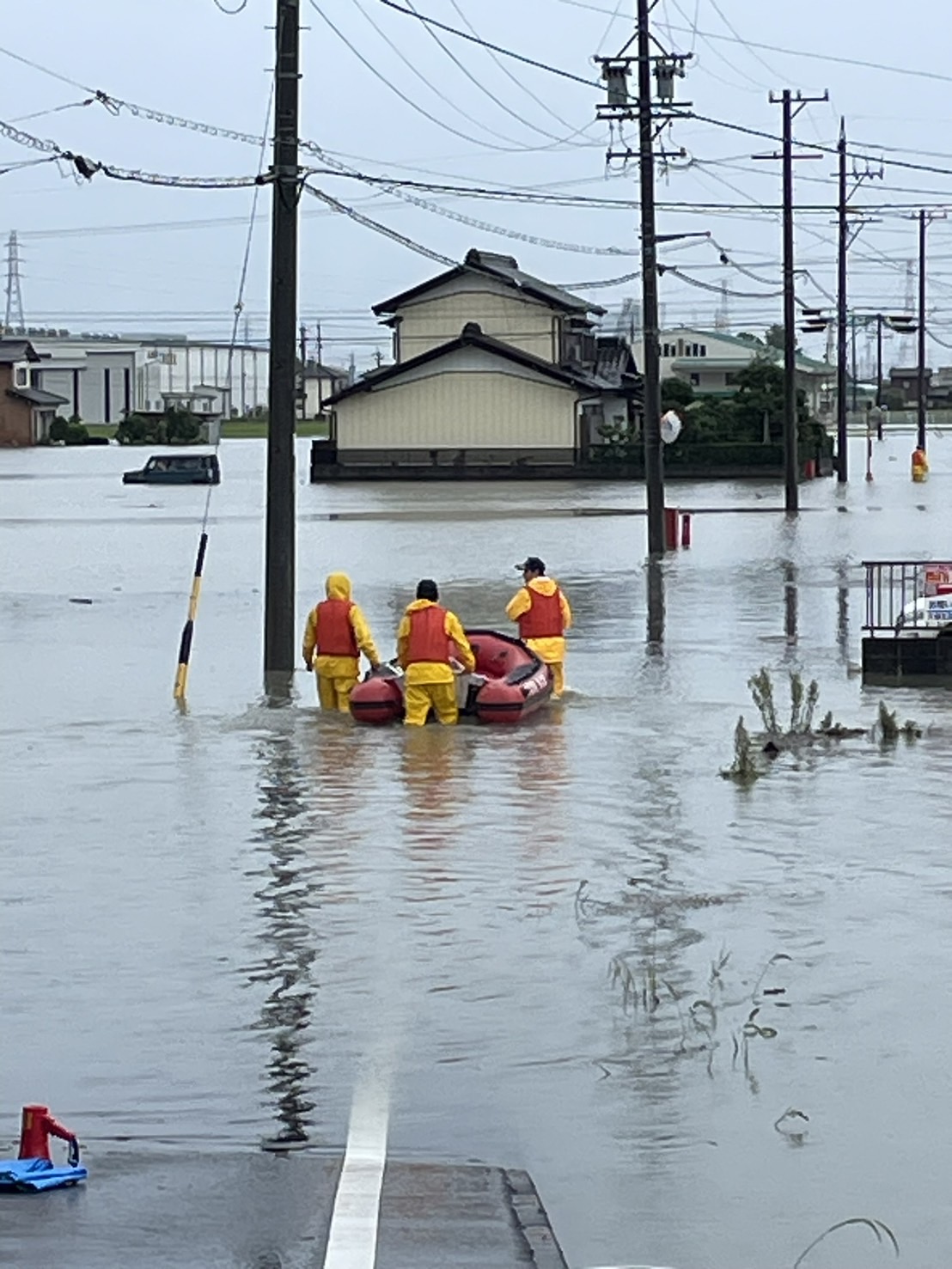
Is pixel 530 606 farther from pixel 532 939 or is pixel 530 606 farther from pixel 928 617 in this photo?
pixel 532 939

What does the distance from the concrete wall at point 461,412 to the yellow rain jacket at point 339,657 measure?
2435 inches

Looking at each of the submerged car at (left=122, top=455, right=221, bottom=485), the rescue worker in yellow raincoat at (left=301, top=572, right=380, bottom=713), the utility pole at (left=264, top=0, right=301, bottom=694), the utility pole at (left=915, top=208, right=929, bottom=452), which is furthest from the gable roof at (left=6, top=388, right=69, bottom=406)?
the rescue worker in yellow raincoat at (left=301, top=572, right=380, bottom=713)

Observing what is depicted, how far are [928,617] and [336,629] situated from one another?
19.9ft

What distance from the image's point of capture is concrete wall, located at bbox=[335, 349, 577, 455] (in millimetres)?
82188

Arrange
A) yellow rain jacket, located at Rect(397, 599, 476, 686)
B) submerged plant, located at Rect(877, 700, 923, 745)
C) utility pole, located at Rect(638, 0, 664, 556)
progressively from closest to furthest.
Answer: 1. submerged plant, located at Rect(877, 700, 923, 745)
2. yellow rain jacket, located at Rect(397, 599, 476, 686)
3. utility pole, located at Rect(638, 0, 664, 556)

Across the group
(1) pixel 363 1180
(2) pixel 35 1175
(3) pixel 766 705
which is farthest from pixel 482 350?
(2) pixel 35 1175

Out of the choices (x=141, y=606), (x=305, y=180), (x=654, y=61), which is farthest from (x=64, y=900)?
(x=654, y=61)

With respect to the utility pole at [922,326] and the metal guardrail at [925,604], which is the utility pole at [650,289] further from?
the utility pole at [922,326]

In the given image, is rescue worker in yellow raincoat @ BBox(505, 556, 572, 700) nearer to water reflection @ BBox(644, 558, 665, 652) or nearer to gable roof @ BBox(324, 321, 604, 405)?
water reflection @ BBox(644, 558, 665, 652)

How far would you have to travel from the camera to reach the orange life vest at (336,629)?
1956 centimetres

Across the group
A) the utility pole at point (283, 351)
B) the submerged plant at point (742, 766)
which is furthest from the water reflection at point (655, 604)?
the submerged plant at point (742, 766)

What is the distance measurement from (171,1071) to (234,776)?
818 centimetres

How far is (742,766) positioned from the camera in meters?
16.7

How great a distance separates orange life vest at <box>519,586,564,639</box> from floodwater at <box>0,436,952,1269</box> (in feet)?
2.52
